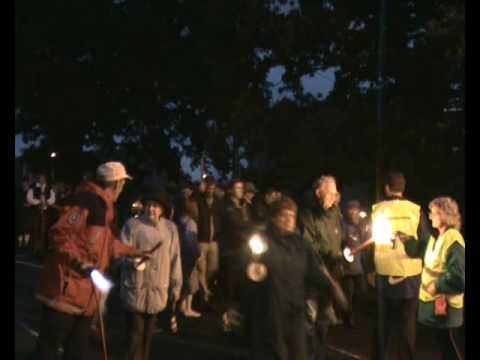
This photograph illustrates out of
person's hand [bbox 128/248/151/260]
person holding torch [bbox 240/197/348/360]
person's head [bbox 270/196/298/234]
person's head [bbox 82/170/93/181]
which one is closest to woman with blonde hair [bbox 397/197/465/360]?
person holding torch [bbox 240/197/348/360]

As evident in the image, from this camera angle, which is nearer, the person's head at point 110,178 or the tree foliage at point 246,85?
the person's head at point 110,178

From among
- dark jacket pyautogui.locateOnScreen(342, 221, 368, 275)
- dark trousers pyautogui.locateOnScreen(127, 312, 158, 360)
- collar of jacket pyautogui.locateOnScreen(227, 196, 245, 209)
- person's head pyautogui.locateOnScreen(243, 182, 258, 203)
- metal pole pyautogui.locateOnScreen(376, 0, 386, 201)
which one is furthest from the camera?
metal pole pyautogui.locateOnScreen(376, 0, 386, 201)

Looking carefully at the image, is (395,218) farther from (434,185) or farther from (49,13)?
(49,13)

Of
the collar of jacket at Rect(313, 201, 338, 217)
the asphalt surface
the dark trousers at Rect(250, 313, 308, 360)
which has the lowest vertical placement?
the asphalt surface

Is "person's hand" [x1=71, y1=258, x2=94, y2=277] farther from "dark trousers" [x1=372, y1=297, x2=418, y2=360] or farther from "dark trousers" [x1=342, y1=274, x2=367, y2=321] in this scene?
"dark trousers" [x1=342, y1=274, x2=367, y2=321]

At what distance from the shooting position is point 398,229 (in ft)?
33.5

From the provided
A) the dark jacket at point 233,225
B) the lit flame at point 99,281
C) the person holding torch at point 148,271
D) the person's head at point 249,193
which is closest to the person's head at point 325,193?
the person holding torch at point 148,271

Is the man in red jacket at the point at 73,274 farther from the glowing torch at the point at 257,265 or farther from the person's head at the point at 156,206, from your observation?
the person's head at the point at 156,206

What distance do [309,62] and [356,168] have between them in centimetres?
403

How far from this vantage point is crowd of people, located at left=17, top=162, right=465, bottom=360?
8.20m

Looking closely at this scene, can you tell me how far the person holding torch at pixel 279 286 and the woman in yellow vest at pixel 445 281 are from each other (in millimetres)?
950

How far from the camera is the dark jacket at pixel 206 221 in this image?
16.2 m

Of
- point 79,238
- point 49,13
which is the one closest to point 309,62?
point 49,13

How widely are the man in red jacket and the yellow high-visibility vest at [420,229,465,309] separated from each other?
266 cm
